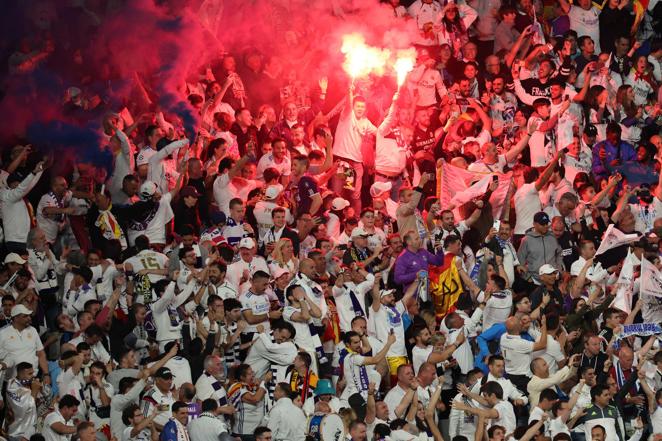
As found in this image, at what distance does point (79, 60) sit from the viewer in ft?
68.5

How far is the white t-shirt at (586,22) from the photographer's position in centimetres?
2405

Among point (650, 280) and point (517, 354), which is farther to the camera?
point (650, 280)

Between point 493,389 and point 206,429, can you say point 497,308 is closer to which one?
point 493,389

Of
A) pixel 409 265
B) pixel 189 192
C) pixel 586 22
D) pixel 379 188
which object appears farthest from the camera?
pixel 586 22

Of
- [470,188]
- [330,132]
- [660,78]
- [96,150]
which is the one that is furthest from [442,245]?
[660,78]

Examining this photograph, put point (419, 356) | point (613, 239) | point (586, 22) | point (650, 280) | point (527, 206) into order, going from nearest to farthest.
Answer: point (419, 356)
point (650, 280)
point (613, 239)
point (527, 206)
point (586, 22)

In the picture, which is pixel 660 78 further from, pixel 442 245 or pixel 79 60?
pixel 79 60

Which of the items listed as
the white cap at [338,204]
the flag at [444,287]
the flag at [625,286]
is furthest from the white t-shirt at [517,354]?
the white cap at [338,204]

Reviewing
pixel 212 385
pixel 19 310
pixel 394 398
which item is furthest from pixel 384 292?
pixel 19 310

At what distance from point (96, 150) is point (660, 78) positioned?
26.9 ft

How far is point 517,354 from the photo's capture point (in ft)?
60.1

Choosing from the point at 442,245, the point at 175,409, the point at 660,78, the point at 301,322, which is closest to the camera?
the point at 175,409

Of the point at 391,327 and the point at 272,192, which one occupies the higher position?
the point at 272,192

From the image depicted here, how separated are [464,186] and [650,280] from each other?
2750 millimetres
